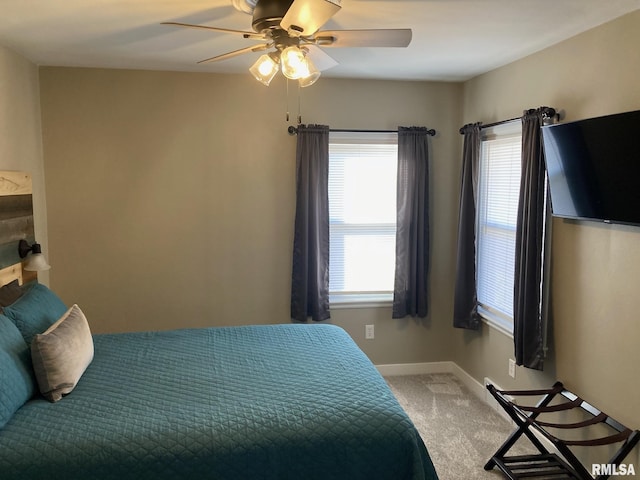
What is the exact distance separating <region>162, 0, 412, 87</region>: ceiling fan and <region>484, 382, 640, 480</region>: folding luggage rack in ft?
6.31

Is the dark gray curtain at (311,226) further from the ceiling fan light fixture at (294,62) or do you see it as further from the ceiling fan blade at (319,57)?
the ceiling fan light fixture at (294,62)

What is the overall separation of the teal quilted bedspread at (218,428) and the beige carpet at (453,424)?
967 millimetres

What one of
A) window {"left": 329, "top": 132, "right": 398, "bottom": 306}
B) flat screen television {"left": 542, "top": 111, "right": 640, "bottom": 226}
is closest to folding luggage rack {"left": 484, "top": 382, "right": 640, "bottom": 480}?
flat screen television {"left": 542, "top": 111, "right": 640, "bottom": 226}

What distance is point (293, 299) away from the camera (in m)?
4.00

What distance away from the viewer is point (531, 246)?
2.96 metres

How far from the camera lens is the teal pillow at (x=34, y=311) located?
237cm

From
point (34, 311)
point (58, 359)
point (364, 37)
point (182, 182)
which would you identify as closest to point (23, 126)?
point (182, 182)

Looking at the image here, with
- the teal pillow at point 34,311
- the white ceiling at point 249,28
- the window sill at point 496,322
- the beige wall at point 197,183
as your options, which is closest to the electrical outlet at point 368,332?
the beige wall at point 197,183

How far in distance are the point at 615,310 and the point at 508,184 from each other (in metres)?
1.24

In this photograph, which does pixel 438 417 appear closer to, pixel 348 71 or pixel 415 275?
pixel 415 275

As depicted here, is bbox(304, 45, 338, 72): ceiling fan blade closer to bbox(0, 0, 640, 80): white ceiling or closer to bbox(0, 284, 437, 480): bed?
bbox(0, 0, 640, 80): white ceiling

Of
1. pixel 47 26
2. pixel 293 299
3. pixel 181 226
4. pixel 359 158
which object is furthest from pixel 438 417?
pixel 47 26

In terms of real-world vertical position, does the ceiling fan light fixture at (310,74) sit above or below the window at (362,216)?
above

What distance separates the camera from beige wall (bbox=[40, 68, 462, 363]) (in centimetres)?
371
